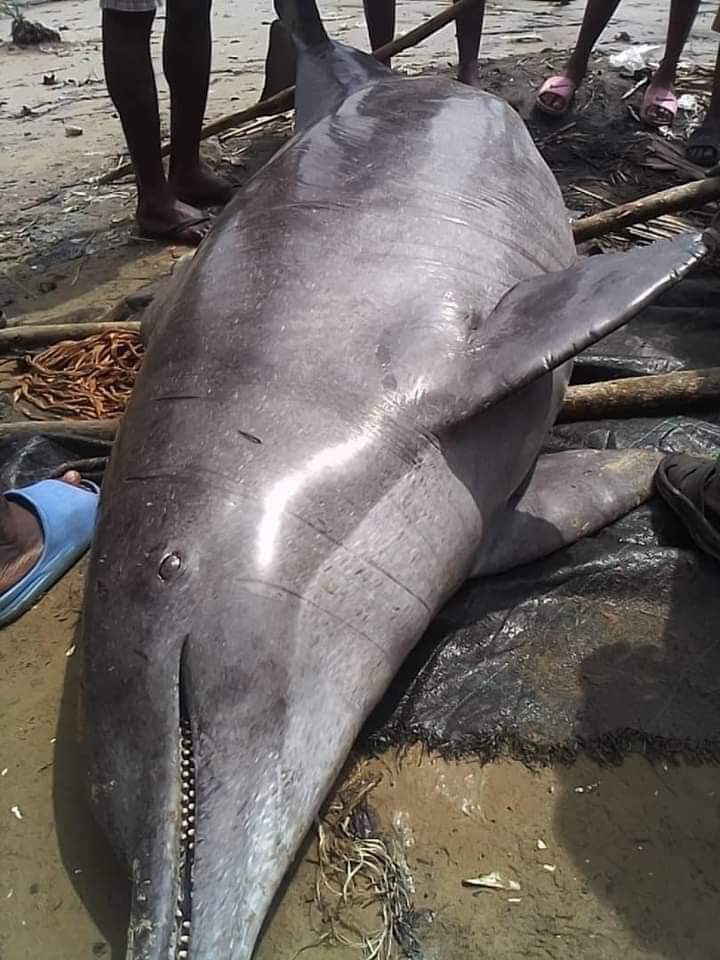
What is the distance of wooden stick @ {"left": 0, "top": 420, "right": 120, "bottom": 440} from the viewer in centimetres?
421

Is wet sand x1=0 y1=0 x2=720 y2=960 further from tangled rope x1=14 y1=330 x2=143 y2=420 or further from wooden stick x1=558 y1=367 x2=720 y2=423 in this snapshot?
wooden stick x1=558 y1=367 x2=720 y2=423

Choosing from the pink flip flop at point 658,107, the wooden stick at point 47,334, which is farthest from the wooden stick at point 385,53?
the wooden stick at point 47,334

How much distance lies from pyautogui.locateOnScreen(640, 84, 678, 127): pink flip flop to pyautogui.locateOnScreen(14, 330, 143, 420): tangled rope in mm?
4990

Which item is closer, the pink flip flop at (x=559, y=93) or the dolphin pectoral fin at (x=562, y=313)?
the dolphin pectoral fin at (x=562, y=313)

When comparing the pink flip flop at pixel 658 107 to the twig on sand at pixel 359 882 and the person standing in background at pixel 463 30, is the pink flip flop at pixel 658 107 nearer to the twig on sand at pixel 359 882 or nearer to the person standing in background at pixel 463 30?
the person standing in background at pixel 463 30

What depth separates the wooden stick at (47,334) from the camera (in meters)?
4.88

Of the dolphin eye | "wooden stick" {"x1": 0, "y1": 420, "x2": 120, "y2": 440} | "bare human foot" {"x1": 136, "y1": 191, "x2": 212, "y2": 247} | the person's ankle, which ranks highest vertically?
the dolphin eye

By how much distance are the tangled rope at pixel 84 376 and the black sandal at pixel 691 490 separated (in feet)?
8.15

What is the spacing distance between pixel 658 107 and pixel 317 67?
352 cm

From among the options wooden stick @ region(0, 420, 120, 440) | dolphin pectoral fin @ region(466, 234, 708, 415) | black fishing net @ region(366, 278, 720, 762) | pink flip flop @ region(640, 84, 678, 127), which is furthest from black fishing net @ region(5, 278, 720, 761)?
pink flip flop @ region(640, 84, 678, 127)

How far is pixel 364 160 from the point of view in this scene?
390cm

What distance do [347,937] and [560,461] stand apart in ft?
6.43

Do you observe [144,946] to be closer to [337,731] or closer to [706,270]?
[337,731]

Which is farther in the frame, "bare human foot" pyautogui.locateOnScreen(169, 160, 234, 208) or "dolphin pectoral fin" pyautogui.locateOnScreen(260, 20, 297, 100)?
"dolphin pectoral fin" pyautogui.locateOnScreen(260, 20, 297, 100)
